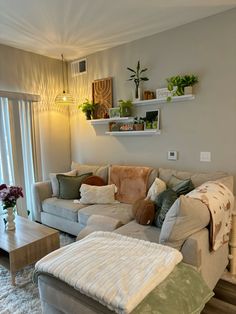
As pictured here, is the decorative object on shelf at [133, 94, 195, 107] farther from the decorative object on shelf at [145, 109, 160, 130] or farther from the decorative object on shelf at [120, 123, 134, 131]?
the decorative object on shelf at [120, 123, 134, 131]

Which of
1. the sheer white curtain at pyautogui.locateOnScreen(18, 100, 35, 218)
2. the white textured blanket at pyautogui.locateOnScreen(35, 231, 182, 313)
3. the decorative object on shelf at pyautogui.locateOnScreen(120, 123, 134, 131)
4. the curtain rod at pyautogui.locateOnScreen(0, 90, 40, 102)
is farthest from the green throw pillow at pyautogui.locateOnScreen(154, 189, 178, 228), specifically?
the curtain rod at pyautogui.locateOnScreen(0, 90, 40, 102)

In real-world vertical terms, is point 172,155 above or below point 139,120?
below

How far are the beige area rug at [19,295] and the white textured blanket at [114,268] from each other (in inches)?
25.2

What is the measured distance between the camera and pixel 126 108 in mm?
3479

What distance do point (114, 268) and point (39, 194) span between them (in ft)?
7.93

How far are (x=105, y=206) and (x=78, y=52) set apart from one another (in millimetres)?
2542

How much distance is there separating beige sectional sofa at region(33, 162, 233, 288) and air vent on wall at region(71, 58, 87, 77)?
65.1 inches

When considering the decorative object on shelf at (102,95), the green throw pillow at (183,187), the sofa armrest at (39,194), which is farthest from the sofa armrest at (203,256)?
the decorative object on shelf at (102,95)

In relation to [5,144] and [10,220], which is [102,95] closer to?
[5,144]

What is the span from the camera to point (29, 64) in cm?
388

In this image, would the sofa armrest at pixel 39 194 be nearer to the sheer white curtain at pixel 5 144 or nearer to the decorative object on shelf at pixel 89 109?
the sheer white curtain at pixel 5 144

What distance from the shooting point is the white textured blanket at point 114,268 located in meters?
1.25

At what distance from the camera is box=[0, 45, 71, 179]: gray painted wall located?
366 centimetres


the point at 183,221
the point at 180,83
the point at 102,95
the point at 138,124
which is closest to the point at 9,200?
the point at 183,221
